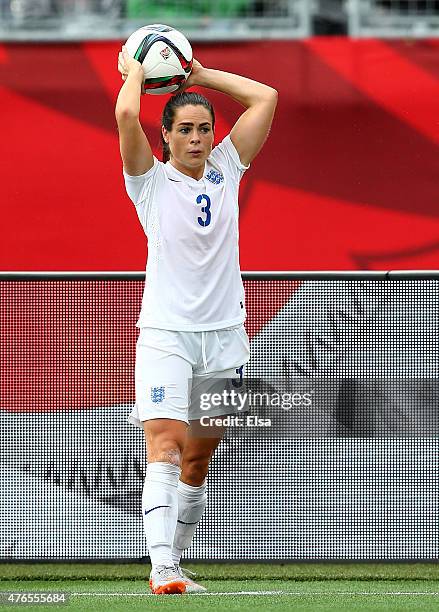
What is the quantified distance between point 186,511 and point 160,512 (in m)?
0.63

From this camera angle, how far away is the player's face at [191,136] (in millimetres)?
5195

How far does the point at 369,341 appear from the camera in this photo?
6281 millimetres

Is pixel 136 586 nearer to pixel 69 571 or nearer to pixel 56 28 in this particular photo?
pixel 69 571

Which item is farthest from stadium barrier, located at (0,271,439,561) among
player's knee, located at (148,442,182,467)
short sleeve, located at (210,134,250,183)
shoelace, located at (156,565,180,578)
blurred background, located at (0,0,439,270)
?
blurred background, located at (0,0,439,270)

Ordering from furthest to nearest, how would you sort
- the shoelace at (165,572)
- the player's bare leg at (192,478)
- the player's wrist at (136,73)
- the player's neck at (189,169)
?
the player's bare leg at (192,478), the player's neck at (189,169), the player's wrist at (136,73), the shoelace at (165,572)

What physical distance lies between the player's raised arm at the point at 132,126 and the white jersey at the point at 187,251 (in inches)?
2.5

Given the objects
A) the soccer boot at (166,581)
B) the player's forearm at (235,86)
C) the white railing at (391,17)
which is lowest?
the soccer boot at (166,581)

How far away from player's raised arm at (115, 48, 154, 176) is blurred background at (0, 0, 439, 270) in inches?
123

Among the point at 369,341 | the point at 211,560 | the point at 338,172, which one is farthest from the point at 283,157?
the point at 211,560

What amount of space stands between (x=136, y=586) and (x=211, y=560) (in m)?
0.79

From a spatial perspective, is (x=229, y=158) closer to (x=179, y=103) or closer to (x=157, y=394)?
(x=179, y=103)

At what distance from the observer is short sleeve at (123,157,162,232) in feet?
16.9

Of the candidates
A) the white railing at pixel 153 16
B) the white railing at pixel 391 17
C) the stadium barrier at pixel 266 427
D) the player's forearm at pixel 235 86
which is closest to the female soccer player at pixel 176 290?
the player's forearm at pixel 235 86

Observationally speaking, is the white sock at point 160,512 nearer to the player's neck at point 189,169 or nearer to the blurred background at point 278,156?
the player's neck at point 189,169
